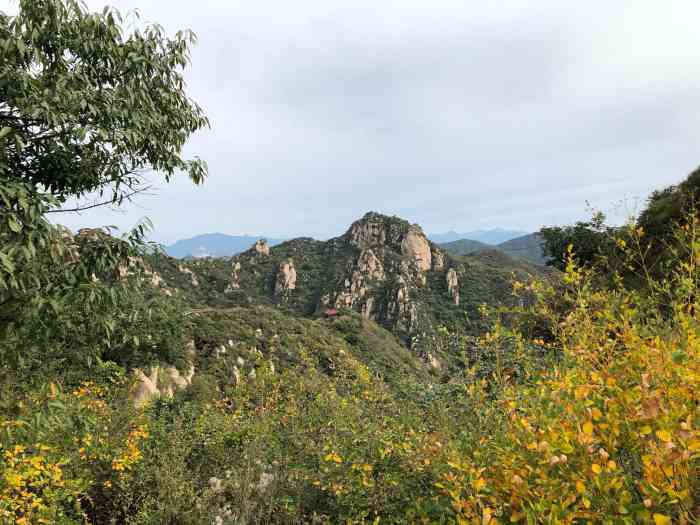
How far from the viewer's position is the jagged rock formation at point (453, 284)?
76956 mm

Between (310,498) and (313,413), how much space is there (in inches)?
48.7

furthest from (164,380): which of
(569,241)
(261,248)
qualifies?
(261,248)

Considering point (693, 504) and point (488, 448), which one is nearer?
point (693, 504)

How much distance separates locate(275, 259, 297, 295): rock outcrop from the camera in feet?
265

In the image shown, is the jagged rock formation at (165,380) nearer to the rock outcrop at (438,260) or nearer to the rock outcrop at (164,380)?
the rock outcrop at (164,380)

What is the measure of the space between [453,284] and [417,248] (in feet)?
56.4

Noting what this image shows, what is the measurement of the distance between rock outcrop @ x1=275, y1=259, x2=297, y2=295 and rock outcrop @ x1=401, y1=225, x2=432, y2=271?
28876 mm

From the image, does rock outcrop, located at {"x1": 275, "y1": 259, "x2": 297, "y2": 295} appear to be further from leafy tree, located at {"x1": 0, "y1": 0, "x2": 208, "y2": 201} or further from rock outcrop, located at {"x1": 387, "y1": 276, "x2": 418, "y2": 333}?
leafy tree, located at {"x1": 0, "y1": 0, "x2": 208, "y2": 201}

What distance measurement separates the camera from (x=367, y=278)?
268 ft

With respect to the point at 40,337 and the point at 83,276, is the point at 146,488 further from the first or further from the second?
the point at 83,276

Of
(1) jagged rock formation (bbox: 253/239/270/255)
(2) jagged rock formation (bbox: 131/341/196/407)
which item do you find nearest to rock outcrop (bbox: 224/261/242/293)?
(1) jagged rock formation (bbox: 253/239/270/255)

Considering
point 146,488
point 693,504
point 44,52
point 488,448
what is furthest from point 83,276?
point 693,504

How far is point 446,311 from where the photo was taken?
70.9 metres

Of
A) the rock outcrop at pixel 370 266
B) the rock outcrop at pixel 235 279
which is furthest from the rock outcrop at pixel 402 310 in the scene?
the rock outcrop at pixel 235 279
